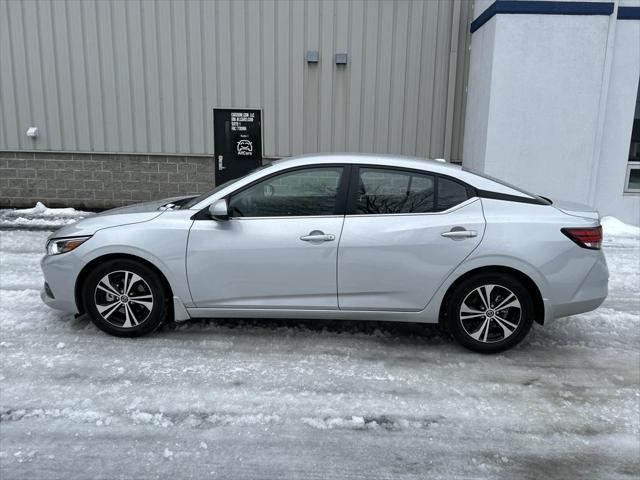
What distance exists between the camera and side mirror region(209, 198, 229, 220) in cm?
402

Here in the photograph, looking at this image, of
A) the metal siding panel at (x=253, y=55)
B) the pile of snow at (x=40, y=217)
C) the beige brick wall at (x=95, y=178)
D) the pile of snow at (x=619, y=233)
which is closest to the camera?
the pile of snow at (x=619, y=233)

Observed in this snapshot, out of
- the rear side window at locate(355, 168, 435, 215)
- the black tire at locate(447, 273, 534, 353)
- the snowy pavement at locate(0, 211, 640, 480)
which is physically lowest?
the snowy pavement at locate(0, 211, 640, 480)

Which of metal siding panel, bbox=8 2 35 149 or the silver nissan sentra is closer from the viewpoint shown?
the silver nissan sentra

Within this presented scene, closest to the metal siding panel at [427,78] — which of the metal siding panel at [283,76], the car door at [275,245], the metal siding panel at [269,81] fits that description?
the metal siding panel at [283,76]


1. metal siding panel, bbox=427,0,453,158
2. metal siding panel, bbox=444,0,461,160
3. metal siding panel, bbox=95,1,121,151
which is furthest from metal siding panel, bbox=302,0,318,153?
metal siding panel, bbox=95,1,121,151

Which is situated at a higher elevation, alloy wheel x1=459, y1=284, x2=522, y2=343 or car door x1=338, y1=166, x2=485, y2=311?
car door x1=338, y1=166, x2=485, y2=311

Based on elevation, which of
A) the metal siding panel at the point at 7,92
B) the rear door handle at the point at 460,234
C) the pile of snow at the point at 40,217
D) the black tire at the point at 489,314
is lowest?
the pile of snow at the point at 40,217

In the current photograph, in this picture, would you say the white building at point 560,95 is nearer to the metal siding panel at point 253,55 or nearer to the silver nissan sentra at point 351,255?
the metal siding panel at point 253,55

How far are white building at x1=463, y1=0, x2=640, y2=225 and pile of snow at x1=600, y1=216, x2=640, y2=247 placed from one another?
59 centimetres

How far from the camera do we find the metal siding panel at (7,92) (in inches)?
397

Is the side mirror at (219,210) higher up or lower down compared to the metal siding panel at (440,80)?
lower down

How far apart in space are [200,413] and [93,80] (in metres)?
8.92

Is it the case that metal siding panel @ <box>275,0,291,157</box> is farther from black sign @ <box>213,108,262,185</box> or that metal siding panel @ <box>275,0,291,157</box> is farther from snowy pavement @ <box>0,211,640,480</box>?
snowy pavement @ <box>0,211,640,480</box>

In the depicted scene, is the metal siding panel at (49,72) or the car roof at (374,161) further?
the metal siding panel at (49,72)
